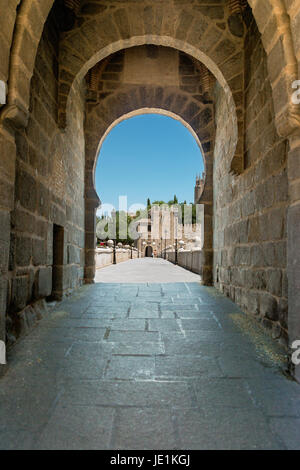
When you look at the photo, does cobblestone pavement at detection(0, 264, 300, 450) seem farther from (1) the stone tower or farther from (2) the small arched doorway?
(2) the small arched doorway

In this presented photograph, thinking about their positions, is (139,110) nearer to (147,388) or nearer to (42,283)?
(42,283)

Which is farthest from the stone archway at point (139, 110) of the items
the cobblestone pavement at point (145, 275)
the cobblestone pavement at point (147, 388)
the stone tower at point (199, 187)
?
the cobblestone pavement at point (147, 388)

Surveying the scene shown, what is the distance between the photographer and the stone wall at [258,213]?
2451 mm

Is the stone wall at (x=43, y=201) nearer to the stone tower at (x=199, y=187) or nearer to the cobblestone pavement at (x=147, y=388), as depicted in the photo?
the cobblestone pavement at (x=147, y=388)

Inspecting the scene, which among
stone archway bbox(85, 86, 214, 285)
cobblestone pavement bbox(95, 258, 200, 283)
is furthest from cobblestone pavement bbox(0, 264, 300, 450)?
cobblestone pavement bbox(95, 258, 200, 283)

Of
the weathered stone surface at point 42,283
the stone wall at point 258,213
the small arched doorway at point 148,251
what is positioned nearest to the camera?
the stone wall at point 258,213

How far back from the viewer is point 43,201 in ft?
10.7

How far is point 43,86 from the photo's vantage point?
331 cm

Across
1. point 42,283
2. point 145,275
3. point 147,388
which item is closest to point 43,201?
point 42,283

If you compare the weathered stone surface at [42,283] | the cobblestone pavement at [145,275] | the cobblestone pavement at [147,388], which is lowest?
the cobblestone pavement at [147,388]

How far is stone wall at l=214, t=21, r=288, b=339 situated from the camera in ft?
8.04

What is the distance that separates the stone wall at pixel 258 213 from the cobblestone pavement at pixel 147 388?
43 centimetres

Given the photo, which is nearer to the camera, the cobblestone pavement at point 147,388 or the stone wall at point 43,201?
the cobblestone pavement at point 147,388
